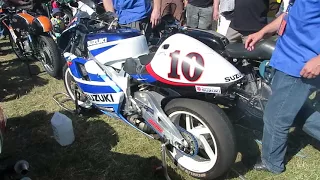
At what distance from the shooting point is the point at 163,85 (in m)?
2.86

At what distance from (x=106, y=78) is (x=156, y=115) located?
750mm

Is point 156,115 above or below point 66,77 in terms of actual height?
above

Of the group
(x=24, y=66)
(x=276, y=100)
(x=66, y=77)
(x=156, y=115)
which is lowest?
(x=24, y=66)

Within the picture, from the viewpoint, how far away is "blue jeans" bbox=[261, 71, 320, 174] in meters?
2.45

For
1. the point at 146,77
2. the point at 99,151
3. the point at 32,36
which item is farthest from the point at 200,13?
the point at 99,151

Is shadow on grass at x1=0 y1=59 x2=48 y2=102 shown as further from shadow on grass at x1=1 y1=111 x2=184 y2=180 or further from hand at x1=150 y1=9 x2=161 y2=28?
hand at x1=150 y1=9 x2=161 y2=28

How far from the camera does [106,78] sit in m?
3.31

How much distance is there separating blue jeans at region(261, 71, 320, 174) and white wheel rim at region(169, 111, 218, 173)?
490 millimetres

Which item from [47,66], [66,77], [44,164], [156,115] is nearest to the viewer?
[156,115]

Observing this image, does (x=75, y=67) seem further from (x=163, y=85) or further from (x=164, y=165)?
(x=164, y=165)

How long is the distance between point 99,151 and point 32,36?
267 cm

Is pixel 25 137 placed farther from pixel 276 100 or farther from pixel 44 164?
pixel 276 100

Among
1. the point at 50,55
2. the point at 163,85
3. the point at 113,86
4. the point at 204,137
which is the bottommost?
the point at 50,55

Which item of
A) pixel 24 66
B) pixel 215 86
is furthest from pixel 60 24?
pixel 215 86
